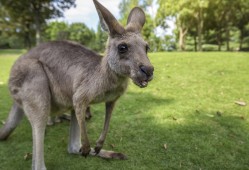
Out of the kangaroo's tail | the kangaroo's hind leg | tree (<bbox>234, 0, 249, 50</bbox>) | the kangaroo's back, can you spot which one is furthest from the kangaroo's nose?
tree (<bbox>234, 0, 249, 50</bbox>)

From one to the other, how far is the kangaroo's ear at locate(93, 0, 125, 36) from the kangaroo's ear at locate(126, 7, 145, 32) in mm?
123

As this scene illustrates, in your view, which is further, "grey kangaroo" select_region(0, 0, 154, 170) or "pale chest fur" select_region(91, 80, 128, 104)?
"pale chest fur" select_region(91, 80, 128, 104)

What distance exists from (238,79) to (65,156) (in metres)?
4.87

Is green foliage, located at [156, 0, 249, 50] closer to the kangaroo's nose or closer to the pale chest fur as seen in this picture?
the pale chest fur

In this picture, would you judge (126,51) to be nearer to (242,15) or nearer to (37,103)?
(37,103)

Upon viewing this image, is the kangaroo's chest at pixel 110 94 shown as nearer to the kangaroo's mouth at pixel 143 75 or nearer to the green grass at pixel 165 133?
the kangaroo's mouth at pixel 143 75

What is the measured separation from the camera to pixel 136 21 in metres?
3.11

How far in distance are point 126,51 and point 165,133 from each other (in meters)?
1.88

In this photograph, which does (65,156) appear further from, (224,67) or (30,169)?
(224,67)

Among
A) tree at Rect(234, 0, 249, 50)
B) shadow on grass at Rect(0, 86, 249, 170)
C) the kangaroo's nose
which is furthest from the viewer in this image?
tree at Rect(234, 0, 249, 50)

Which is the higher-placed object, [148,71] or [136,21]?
[136,21]

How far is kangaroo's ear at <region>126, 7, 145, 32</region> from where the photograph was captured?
9.70 feet

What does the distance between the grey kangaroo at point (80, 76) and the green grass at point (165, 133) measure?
1.22ft

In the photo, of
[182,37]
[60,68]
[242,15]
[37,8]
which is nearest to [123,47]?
[60,68]
